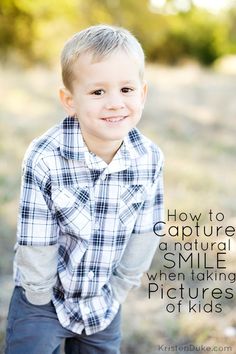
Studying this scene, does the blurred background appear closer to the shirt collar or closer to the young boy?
the young boy

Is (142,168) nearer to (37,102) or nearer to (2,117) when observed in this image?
(2,117)

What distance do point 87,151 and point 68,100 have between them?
0.17m

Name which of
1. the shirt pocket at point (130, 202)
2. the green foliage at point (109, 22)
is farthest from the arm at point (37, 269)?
the green foliage at point (109, 22)

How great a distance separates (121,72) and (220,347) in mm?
1361

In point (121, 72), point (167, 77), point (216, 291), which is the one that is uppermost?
point (167, 77)

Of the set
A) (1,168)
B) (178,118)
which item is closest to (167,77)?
(178,118)

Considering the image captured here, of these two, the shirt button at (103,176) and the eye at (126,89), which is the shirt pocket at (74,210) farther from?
the eye at (126,89)

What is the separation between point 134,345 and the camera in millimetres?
2426

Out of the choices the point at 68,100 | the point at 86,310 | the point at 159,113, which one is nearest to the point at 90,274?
the point at 86,310

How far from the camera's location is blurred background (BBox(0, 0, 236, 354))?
8.61ft

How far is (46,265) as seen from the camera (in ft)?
5.67

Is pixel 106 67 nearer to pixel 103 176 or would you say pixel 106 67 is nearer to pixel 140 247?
pixel 103 176

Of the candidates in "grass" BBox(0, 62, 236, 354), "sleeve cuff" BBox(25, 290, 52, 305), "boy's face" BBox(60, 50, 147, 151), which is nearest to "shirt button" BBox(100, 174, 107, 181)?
"boy's face" BBox(60, 50, 147, 151)

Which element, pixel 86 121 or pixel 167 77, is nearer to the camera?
pixel 86 121
